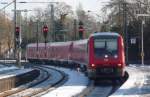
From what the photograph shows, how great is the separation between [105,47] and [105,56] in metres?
0.61

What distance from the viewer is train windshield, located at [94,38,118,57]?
38.6m

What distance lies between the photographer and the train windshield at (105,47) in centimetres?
3859

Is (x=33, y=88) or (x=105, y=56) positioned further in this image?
(x=105, y=56)

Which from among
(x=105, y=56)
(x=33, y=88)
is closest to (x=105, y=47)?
(x=105, y=56)

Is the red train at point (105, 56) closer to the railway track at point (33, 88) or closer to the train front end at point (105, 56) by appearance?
the train front end at point (105, 56)

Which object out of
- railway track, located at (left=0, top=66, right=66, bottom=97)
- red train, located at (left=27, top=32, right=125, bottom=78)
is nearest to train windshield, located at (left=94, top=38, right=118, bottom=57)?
red train, located at (left=27, top=32, right=125, bottom=78)

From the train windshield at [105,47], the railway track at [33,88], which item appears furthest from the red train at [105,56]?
the railway track at [33,88]

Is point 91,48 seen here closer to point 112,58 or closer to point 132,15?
point 112,58

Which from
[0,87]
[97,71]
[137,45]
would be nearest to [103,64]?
[97,71]

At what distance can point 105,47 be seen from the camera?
127 ft

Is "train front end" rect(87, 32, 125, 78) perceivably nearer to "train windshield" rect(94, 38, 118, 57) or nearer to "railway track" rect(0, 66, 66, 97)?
"train windshield" rect(94, 38, 118, 57)

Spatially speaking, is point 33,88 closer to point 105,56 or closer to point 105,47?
point 105,56

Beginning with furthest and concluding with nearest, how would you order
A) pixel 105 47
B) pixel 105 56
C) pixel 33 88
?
pixel 105 47 → pixel 105 56 → pixel 33 88

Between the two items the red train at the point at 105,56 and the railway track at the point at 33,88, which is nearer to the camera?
the railway track at the point at 33,88
